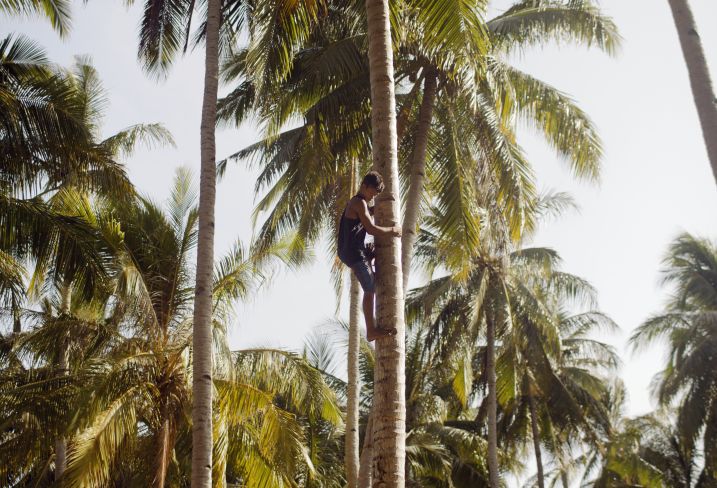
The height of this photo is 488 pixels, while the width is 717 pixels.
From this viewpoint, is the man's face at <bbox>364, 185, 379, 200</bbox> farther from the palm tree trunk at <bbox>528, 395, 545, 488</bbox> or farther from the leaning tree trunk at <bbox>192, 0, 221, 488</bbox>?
the palm tree trunk at <bbox>528, 395, 545, 488</bbox>

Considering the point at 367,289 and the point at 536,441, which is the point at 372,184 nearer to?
the point at 367,289

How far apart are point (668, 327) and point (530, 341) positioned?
6.08 metres

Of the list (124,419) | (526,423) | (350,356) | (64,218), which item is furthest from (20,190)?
(526,423)

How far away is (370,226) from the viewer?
6.33 metres

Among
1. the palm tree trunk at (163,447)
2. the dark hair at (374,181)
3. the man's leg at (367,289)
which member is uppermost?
the dark hair at (374,181)

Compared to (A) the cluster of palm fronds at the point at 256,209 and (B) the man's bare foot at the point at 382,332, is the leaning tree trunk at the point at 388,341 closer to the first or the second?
(B) the man's bare foot at the point at 382,332

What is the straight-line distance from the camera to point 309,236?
645 inches

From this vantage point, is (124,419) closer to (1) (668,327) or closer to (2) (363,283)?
(2) (363,283)

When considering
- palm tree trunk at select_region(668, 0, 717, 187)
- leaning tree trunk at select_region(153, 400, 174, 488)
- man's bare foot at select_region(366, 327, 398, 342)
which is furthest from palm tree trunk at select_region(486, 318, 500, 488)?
man's bare foot at select_region(366, 327, 398, 342)

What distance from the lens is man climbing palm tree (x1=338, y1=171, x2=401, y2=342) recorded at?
21.3 feet

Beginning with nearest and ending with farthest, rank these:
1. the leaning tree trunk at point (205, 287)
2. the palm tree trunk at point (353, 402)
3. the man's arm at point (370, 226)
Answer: the man's arm at point (370, 226)
the leaning tree trunk at point (205, 287)
the palm tree trunk at point (353, 402)

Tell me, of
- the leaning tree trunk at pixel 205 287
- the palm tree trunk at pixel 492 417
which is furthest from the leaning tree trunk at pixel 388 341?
the palm tree trunk at pixel 492 417

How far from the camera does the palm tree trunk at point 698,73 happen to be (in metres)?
6.43

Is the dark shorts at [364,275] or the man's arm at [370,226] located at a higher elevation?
the man's arm at [370,226]
